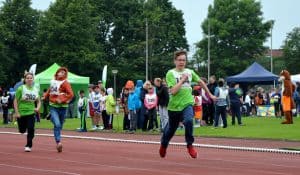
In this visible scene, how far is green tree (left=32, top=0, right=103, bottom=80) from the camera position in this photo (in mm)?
73375

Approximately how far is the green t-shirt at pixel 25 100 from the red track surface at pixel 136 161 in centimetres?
92

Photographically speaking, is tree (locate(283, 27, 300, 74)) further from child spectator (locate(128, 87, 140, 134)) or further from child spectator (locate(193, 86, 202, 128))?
child spectator (locate(128, 87, 140, 134))

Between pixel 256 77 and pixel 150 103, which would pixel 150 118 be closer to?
pixel 150 103

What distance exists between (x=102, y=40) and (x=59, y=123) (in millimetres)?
70646

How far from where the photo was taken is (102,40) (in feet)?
280

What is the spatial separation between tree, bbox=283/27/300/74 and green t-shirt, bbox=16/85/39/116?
8280 cm

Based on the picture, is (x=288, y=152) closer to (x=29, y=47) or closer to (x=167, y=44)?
(x=29, y=47)

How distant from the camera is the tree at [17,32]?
75.2 m

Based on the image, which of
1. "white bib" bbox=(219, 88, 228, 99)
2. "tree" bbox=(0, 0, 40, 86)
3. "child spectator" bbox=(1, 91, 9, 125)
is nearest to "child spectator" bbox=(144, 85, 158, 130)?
"white bib" bbox=(219, 88, 228, 99)

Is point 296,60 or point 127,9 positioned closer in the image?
point 127,9

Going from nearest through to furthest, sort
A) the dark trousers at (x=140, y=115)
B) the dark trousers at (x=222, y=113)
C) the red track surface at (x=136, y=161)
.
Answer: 1. the red track surface at (x=136, y=161)
2. the dark trousers at (x=140, y=115)
3. the dark trousers at (x=222, y=113)

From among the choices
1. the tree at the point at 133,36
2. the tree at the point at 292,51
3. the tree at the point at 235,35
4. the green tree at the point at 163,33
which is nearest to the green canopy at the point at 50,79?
the tree at the point at 133,36

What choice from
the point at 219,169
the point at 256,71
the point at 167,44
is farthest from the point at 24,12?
the point at 219,169

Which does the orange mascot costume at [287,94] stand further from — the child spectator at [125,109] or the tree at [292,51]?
the tree at [292,51]
